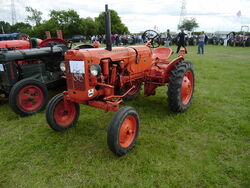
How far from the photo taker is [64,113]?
342cm

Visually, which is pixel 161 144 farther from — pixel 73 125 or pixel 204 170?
pixel 73 125

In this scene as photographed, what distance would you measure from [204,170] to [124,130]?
1.11 metres

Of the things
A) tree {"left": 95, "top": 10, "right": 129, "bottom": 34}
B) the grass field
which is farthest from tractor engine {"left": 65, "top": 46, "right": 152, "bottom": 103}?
tree {"left": 95, "top": 10, "right": 129, "bottom": 34}

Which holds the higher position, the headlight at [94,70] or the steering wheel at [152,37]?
the steering wheel at [152,37]

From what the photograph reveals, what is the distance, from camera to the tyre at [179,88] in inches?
145

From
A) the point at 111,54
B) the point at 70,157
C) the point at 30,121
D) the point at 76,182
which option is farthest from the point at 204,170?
the point at 30,121

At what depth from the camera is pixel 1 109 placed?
4.62 m

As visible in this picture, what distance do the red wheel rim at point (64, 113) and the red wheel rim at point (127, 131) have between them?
3.60 ft

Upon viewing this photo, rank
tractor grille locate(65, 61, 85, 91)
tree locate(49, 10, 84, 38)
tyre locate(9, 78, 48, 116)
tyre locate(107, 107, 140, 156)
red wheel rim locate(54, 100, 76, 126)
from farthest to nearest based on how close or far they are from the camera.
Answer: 1. tree locate(49, 10, 84, 38)
2. tyre locate(9, 78, 48, 116)
3. red wheel rim locate(54, 100, 76, 126)
4. tractor grille locate(65, 61, 85, 91)
5. tyre locate(107, 107, 140, 156)

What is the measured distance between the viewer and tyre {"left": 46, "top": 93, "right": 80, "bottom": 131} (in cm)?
312

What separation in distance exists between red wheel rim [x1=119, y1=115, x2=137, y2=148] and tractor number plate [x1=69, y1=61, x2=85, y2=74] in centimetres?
90

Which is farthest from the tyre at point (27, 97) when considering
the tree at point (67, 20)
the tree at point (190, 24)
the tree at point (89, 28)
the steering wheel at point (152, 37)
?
the tree at point (190, 24)

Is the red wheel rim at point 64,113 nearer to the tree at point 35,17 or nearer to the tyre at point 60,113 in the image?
the tyre at point 60,113

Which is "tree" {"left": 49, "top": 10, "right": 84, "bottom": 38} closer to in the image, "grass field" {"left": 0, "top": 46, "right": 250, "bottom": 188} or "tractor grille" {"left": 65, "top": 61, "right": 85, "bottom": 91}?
"grass field" {"left": 0, "top": 46, "right": 250, "bottom": 188}
